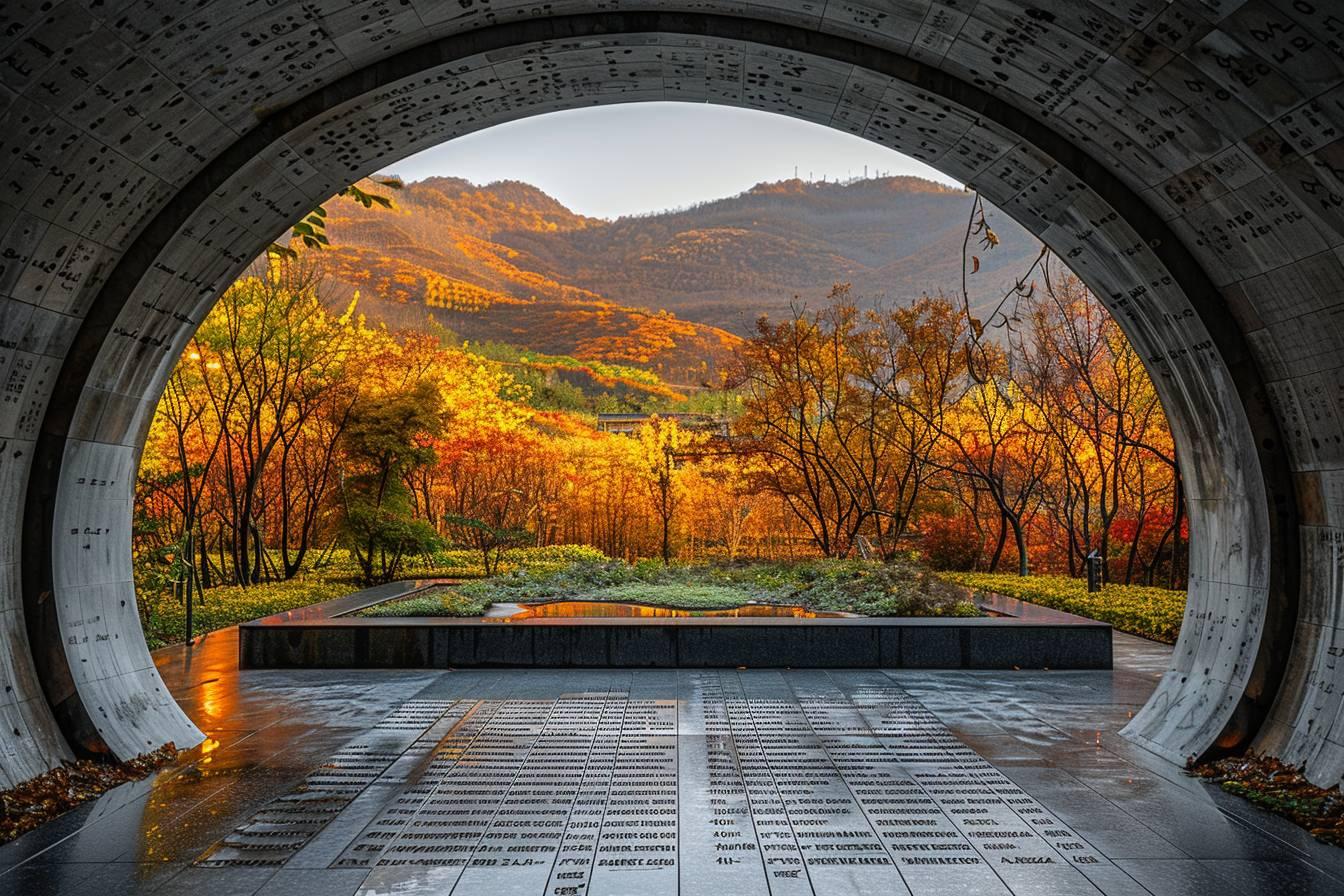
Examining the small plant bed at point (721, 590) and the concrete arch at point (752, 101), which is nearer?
the concrete arch at point (752, 101)

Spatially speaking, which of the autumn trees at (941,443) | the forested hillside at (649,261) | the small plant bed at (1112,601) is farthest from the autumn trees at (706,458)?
the forested hillside at (649,261)

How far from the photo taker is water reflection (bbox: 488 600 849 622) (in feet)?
30.8

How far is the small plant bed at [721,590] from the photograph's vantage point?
974cm

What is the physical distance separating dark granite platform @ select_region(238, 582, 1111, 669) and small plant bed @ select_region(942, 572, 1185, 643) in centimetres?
169

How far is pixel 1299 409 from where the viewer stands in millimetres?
4828

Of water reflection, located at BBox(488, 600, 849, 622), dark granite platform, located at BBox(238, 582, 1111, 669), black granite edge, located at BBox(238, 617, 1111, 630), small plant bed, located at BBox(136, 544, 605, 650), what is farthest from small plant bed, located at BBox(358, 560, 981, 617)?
small plant bed, located at BBox(136, 544, 605, 650)

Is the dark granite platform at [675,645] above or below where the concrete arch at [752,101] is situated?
below

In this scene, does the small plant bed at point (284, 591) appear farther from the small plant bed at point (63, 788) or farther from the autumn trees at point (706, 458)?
the small plant bed at point (63, 788)

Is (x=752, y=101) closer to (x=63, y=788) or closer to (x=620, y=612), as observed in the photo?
(x=63, y=788)

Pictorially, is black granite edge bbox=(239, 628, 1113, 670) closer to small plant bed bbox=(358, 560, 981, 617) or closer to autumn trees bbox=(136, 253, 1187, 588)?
small plant bed bbox=(358, 560, 981, 617)

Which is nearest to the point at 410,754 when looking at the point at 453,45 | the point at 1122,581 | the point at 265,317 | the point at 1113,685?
the point at 453,45

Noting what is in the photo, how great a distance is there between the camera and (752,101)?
6.16 meters

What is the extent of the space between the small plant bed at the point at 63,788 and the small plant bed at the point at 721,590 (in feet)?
14.5

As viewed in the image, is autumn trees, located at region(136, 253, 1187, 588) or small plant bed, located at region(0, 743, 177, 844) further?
autumn trees, located at region(136, 253, 1187, 588)
